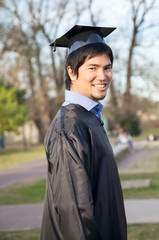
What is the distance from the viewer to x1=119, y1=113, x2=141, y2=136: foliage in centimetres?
3519

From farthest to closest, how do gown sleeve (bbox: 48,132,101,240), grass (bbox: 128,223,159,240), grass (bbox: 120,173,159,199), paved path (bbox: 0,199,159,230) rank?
grass (bbox: 120,173,159,199)
paved path (bbox: 0,199,159,230)
grass (bbox: 128,223,159,240)
gown sleeve (bbox: 48,132,101,240)

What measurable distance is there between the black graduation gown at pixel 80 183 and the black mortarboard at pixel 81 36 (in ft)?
1.27

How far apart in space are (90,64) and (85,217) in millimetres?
815

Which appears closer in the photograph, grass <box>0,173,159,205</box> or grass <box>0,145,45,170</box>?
grass <box>0,173,159,205</box>

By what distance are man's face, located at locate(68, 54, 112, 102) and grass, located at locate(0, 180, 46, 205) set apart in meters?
6.10

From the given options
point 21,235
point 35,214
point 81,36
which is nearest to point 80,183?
point 81,36

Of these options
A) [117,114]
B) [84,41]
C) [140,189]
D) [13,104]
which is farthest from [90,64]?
[117,114]

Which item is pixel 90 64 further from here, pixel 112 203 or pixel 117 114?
pixel 117 114

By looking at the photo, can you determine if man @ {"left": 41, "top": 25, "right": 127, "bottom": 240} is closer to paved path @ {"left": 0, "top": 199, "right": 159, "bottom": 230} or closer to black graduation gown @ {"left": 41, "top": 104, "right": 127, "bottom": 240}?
black graduation gown @ {"left": 41, "top": 104, "right": 127, "bottom": 240}

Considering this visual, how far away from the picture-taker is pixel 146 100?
37.5m

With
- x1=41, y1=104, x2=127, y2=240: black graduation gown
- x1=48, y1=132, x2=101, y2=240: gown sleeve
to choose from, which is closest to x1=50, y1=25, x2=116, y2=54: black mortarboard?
x1=41, y1=104, x2=127, y2=240: black graduation gown

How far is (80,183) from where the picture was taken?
1.76 metres

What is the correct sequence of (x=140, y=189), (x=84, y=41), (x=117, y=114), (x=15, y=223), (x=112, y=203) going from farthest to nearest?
(x=117, y=114) → (x=140, y=189) → (x=15, y=223) → (x=84, y=41) → (x=112, y=203)

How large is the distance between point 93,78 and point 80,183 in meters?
0.60
